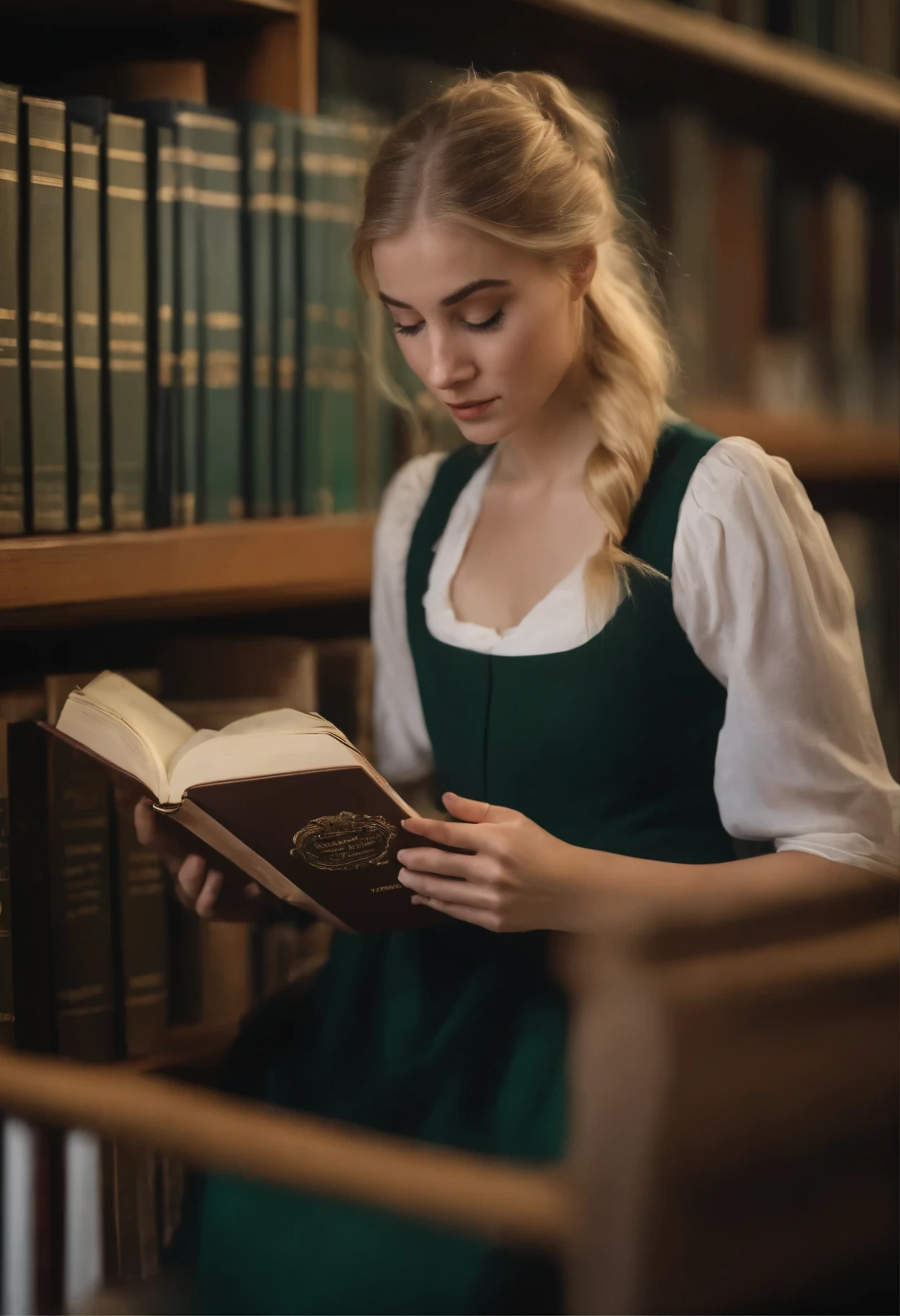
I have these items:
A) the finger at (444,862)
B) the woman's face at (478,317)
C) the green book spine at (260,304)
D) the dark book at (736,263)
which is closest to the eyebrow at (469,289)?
the woman's face at (478,317)

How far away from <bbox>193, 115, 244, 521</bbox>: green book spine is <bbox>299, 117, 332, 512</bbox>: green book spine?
6 centimetres

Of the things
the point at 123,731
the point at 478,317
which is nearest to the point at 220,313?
the point at 478,317

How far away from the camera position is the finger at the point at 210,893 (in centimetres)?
89

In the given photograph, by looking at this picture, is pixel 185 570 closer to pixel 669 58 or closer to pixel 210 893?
pixel 210 893

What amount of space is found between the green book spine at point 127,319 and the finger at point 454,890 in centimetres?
34

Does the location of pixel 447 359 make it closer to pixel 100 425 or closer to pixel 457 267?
pixel 457 267

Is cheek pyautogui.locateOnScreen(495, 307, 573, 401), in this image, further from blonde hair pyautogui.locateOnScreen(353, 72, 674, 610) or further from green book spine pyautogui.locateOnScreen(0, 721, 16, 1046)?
green book spine pyautogui.locateOnScreen(0, 721, 16, 1046)

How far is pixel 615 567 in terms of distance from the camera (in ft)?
2.75

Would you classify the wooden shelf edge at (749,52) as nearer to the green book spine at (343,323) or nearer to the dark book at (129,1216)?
the green book spine at (343,323)

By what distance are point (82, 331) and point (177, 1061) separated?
527 millimetres

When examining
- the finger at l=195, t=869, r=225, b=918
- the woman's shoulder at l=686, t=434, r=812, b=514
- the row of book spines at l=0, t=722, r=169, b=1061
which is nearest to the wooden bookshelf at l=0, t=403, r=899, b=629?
the row of book spines at l=0, t=722, r=169, b=1061

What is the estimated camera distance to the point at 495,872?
76cm

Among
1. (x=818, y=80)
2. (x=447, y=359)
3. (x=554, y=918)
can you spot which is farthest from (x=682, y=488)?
(x=818, y=80)

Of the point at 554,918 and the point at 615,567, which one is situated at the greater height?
the point at 615,567
